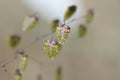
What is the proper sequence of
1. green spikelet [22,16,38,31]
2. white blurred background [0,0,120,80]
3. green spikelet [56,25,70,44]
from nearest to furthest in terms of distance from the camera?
green spikelet [56,25,70,44]
green spikelet [22,16,38,31]
white blurred background [0,0,120,80]

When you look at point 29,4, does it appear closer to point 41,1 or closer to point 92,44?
point 41,1

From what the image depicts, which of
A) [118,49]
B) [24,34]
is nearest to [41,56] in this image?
[24,34]

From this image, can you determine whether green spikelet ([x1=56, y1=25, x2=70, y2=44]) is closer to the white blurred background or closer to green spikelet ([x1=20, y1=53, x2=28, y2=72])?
green spikelet ([x1=20, y1=53, x2=28, y2=72])

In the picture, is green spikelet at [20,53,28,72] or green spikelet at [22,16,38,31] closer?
green spikelet at [20,53,28,72]

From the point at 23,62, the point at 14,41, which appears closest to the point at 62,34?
the point at 23,62

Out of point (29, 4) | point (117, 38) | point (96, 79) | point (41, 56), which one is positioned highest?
Answer: point (29, 4)

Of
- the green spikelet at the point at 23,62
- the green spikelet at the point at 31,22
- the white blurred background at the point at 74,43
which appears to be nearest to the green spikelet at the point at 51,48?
the green spikelet at the point at 23,62

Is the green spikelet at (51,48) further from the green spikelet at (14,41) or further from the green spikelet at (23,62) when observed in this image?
the green spikelet at (14,41)

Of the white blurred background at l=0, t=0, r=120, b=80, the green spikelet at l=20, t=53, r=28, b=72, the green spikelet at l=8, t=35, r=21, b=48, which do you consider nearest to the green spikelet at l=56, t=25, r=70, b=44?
the green spikelet at l=20, t=53, r=28, b=72
